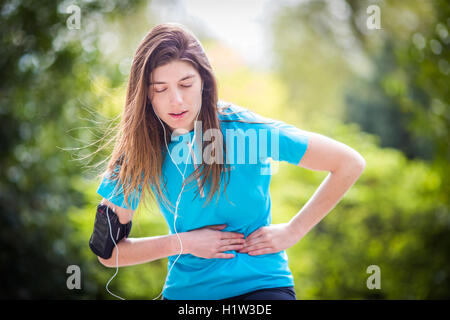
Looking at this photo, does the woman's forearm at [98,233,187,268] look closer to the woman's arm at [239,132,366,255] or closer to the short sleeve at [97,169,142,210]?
the short sleeve at [97,169,142,210]

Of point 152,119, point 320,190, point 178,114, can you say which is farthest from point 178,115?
point 320,190

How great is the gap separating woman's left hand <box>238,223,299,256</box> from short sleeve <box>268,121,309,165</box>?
0.81 feet

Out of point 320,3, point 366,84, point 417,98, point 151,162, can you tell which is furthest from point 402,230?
point 320,3

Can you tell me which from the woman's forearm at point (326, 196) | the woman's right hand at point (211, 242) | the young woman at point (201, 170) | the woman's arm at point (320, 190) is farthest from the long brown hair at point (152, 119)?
the woman's forearm at point (326, 196)

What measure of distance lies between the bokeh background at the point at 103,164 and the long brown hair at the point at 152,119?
0.46 ft

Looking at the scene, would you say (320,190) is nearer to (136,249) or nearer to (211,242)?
(211,242)

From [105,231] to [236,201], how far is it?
439 millimetres

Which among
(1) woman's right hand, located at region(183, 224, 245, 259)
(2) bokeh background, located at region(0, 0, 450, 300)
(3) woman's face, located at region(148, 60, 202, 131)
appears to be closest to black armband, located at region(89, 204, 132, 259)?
(2) bokeh background, located at region(0, 0, 450, 300)

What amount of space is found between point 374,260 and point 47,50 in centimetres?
319

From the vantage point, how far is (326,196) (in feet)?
4.86

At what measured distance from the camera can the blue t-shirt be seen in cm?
Result: 136

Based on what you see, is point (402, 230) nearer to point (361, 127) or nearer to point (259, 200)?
point (361, 127)

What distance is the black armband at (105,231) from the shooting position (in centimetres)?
139

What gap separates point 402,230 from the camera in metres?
4.90
